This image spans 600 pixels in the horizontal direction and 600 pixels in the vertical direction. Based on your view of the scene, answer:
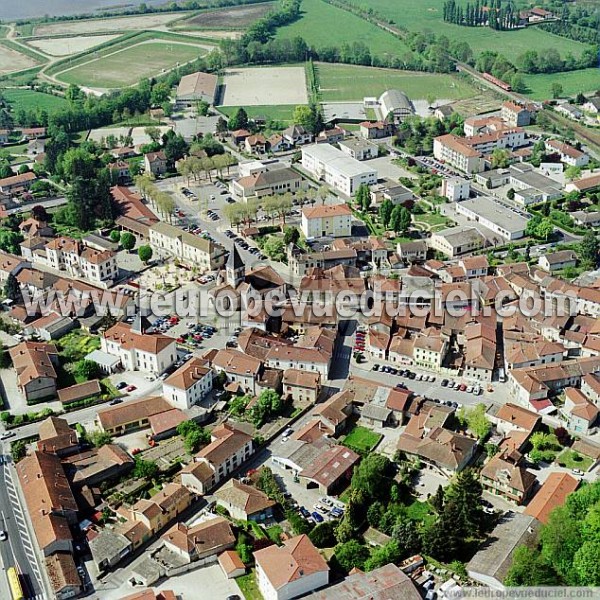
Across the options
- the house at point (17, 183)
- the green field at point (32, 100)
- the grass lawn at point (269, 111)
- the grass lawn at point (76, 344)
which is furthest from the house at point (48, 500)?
the green field at point (32, 100)

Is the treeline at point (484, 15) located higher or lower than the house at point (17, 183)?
higher

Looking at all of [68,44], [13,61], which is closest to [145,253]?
[13,61]

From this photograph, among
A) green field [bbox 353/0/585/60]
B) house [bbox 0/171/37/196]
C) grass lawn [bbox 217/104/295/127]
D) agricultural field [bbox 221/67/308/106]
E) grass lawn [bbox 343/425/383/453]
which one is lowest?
grass lawn [bbox 343/425/383/453]

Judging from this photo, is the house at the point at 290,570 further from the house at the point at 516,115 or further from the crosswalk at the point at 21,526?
the house at the point at 516,115

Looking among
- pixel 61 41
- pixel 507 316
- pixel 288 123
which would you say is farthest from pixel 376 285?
pixel 61 41

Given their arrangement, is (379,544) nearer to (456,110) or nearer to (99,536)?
(99,536)

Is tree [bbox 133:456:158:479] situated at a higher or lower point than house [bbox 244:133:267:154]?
lower

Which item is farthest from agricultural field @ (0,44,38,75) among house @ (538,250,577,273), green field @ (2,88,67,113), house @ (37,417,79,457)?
house @ (538,250,577,273)

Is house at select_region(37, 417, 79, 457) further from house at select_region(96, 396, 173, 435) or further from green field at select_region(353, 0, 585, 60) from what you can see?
green field at select_region(353, 0, 585, 60)
